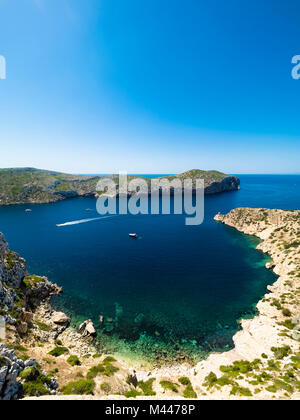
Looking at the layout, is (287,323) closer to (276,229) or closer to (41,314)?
(41,314)

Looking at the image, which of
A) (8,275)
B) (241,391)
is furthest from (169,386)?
(8,275)

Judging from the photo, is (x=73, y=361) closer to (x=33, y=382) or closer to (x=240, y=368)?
(x=33, y=382)

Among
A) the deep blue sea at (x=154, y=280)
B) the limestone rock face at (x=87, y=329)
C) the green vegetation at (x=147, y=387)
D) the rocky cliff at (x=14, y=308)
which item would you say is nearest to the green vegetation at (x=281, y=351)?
the deep blue sea at (x=154, y=280)

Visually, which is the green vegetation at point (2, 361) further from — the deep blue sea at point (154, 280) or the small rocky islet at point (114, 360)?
the deep blue sea at point (154, 280)

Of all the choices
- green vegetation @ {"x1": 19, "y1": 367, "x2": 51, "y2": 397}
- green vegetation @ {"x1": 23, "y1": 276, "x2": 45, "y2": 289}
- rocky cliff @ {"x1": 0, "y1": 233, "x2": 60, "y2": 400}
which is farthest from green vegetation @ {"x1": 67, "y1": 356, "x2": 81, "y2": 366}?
green vegetation @ {"x1": 23, "y1": 276, "x2": 45, "y2": 289}

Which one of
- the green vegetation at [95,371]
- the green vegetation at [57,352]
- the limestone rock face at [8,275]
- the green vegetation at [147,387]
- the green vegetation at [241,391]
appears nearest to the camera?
the green vegetation at [241,391]
